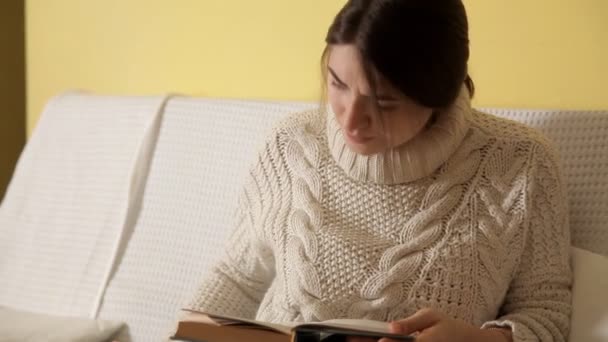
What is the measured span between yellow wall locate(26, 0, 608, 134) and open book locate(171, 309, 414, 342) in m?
0.61

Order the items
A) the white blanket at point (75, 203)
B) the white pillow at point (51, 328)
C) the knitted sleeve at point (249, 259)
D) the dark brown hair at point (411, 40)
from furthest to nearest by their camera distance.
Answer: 1. the white blanket at point (75, 203)
2. the white pillow at point (51, 328)
3. the knitted sleeve at point (249, 259)
4. the dark brown hair at point (411, 40)

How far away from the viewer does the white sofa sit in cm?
166

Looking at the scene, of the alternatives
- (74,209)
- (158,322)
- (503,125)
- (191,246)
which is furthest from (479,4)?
(74,209)

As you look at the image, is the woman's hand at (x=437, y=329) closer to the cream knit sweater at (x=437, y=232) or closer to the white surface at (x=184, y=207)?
the cream knit sweater at (x=437, y=232)

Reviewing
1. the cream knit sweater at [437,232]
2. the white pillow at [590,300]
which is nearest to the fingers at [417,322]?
the cream knit sweater at [437,232]

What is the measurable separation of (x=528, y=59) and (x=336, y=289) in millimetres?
553

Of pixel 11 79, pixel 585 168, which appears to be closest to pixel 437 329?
pixel 585 168

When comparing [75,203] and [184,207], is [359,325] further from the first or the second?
[75,203]

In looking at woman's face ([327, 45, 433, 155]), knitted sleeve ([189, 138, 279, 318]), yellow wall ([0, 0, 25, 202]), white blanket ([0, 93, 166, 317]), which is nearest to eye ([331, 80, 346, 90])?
woman's face ([327, 45, 433, 155])

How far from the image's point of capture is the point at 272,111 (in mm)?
1647

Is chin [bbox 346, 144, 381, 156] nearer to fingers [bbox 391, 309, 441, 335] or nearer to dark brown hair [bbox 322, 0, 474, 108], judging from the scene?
dark brown hair [bbox 322, 0, 474, 108]

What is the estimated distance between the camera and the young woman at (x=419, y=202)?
3.76 ft

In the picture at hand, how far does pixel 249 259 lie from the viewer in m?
1.38

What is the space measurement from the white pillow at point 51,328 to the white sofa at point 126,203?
5 cm
